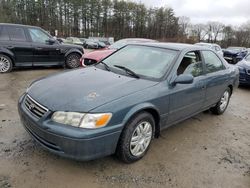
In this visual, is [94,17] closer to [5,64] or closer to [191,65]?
[5,64]

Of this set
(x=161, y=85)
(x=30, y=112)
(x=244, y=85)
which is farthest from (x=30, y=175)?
(x=244, y=85)

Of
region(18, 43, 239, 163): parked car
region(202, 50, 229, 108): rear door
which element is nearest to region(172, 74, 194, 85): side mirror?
region(18, 43, 239, 163): parked car

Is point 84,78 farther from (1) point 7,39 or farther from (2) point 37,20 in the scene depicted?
(2) point 37,20

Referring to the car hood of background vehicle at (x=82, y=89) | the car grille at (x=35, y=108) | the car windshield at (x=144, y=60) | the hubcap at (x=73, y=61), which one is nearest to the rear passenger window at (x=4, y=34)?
the hubcap at (x=73, y=61)

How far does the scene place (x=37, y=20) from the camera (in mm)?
55656

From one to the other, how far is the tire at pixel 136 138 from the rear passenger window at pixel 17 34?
6.49m

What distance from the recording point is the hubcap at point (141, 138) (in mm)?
3041

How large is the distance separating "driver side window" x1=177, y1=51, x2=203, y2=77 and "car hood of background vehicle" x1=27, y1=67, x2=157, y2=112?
Answer: 0.75 meters

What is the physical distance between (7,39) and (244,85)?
8444 mm

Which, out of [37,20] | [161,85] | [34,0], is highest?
[34,0]

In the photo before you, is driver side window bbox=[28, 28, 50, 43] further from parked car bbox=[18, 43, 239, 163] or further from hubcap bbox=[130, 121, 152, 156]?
hubcap bbox=[130, 121, 152, 156]

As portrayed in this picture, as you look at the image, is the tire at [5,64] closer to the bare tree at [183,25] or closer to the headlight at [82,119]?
the headlight at [82,119]

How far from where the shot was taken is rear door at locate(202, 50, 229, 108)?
4301mm

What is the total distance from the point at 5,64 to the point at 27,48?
878mm
